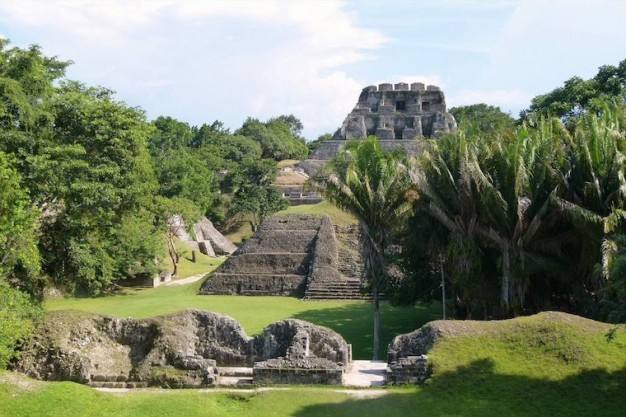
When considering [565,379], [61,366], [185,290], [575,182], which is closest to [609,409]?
[565,379]

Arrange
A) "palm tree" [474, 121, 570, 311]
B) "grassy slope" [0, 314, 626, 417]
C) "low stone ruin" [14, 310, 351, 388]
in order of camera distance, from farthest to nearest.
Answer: "palm tree" [474, 121, 570, 311] < "low stone ruin" [14, 310, 351, 388] < "grassy slope" [0, 314, 626, 417]

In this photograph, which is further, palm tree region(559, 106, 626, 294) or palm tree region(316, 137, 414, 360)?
palm tree region(316, 137, 414, 360)

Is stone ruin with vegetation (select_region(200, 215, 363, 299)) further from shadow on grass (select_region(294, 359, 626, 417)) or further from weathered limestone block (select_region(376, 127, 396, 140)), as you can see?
weathered limestone block (select_region(376, 127, 396, 140))

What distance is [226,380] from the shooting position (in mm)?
15852

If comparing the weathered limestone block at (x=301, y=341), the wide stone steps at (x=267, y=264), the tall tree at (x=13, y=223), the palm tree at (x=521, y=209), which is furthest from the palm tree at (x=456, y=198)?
the wide stone steps at (x=267, y=264)

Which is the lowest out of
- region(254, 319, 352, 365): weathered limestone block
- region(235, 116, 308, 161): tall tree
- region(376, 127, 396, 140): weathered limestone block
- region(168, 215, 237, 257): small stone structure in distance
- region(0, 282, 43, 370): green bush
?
region(254, 319, 352, 365): weathered limestone block

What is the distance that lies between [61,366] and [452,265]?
39.4ft

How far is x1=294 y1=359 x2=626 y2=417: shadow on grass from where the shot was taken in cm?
1338

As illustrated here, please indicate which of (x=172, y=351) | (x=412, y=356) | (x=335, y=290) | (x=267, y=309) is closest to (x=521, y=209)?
(x=412, y=356)

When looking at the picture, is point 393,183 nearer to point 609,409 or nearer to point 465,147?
point 465,147

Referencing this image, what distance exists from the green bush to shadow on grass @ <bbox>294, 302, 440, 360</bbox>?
9643mm

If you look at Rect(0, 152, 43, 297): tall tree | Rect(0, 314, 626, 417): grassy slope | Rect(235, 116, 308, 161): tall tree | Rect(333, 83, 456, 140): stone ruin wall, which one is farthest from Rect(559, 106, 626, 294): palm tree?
Rect(235, 116, 308, 161): tall tree

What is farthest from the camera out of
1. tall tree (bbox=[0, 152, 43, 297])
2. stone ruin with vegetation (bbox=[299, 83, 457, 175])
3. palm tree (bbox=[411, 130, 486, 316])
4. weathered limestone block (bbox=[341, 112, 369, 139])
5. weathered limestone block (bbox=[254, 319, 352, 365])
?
weathered limestone block (bbox=[341, 112, 369, 139])

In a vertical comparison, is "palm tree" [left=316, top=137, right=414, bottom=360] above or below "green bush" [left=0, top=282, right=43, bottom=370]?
above
